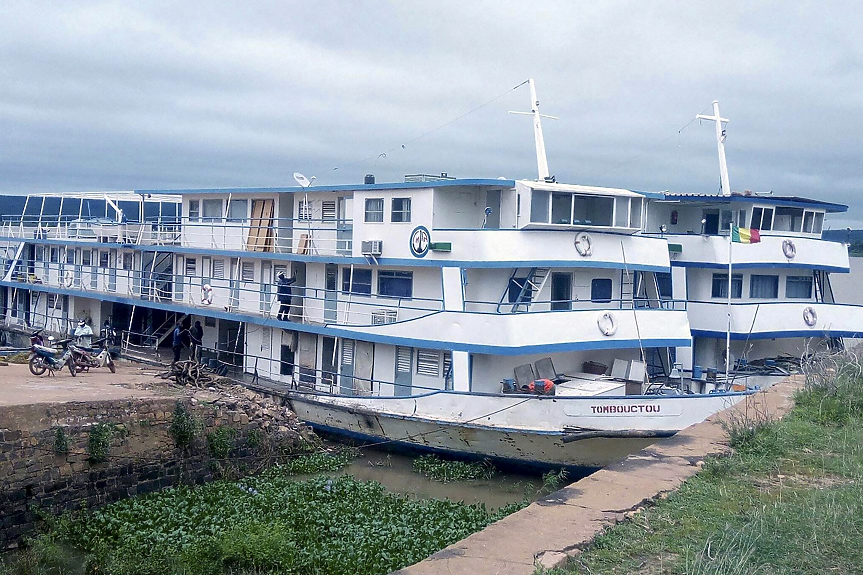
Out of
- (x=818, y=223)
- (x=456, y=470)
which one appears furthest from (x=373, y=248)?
(x=818, y=223)

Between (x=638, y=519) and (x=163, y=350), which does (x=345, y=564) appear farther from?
(x=163, y=350)

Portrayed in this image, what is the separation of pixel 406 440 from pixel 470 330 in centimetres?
282

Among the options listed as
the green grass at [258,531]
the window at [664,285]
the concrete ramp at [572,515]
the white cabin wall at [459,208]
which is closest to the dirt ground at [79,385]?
the green grass at [258,531]

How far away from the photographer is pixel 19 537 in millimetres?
11953

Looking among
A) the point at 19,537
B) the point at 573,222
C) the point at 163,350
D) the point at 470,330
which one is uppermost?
the point at 573,222

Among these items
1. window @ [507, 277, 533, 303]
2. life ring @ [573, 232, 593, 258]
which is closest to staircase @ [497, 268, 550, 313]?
window @ [507, 277, 533, 303]

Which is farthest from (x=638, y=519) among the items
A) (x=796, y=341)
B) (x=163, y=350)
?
(x=163, y=350)

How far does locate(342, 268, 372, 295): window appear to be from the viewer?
Result: 18.3 metres

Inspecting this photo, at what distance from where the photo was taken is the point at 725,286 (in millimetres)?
20016

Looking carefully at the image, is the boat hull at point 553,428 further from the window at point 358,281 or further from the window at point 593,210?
the window at point 593,210

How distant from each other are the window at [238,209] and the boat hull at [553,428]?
835 centimetres

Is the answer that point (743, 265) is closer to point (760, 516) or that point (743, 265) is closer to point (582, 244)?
point (582, 244)

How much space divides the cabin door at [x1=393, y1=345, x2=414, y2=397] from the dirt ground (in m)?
4.62

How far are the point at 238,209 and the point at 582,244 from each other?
32.8 ft
